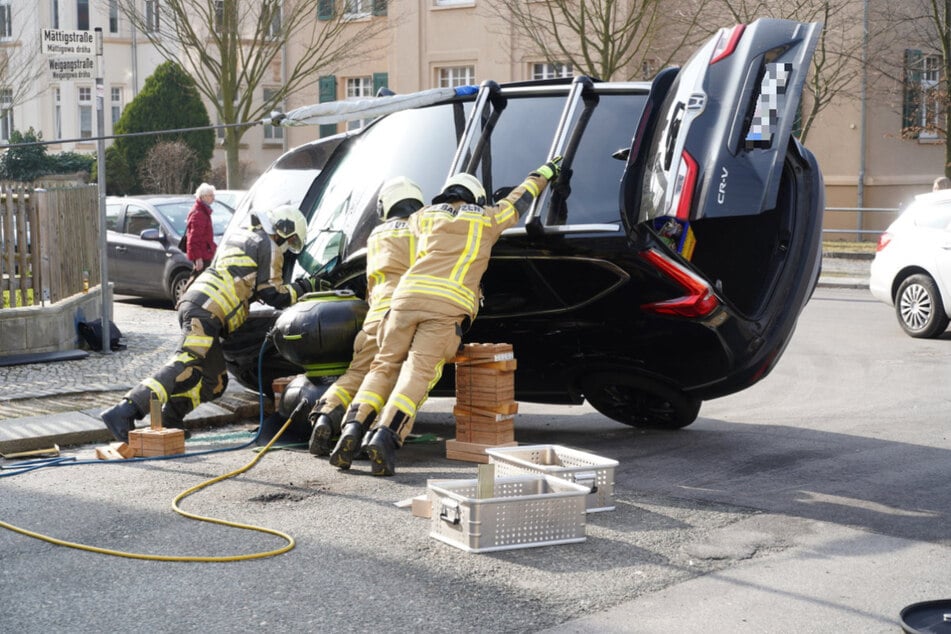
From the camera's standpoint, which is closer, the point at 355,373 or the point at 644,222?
the point at 644,222

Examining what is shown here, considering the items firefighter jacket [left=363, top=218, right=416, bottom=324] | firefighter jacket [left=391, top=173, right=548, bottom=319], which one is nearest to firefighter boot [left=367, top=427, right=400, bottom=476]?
firefighter jacket [left=391, top=173, right=548, bottom=319]

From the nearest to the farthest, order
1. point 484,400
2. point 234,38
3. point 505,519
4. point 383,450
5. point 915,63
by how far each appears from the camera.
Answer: point 505,519 → point 383,450 → point 484,400 → point 234,38 → point 915,63

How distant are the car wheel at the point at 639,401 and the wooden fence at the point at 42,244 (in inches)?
241

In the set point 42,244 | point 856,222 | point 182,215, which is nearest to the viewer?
point 42,244

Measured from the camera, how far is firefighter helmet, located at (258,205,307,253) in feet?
29.3

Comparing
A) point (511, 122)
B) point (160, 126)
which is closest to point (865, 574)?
point (511, 122)

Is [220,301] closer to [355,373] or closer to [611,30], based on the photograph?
[355,373]

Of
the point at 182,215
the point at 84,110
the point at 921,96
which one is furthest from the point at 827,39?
the point at 84,110

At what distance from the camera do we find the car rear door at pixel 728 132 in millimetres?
7312

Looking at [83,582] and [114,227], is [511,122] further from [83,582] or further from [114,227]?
[114,227]

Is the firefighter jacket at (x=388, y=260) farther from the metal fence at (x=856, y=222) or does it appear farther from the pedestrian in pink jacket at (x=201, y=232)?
the metal fence at (x=856, y=222)

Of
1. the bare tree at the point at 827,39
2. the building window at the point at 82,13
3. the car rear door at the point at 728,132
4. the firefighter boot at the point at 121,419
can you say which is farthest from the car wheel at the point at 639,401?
the building window at the point at 82,13

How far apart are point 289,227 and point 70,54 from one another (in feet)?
15.7

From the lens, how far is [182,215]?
60.5 feet
